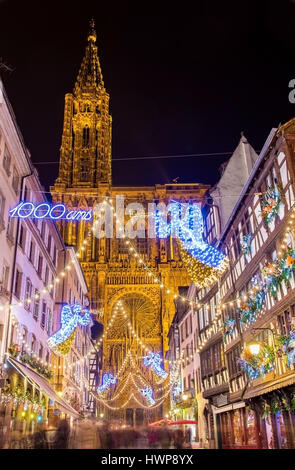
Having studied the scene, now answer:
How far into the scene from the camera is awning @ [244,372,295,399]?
13.4 m

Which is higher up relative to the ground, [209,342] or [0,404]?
[209,342]

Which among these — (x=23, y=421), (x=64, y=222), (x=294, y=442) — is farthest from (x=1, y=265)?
(x=64, y=222)

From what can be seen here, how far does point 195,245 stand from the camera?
18703 mm

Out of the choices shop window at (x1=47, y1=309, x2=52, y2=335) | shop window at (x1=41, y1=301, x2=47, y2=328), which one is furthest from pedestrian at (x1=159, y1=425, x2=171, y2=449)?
shop window at (x1=47, y1=309, x2=52, y2=335)

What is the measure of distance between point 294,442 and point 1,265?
12125 millimetres

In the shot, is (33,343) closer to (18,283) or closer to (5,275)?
(18,283)

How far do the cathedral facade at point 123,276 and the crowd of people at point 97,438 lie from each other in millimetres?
38412

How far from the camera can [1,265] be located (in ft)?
55.5

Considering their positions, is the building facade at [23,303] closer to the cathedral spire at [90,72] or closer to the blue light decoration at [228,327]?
the blue light decoration at [228,327]

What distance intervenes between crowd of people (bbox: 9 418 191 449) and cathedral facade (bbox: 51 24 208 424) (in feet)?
126

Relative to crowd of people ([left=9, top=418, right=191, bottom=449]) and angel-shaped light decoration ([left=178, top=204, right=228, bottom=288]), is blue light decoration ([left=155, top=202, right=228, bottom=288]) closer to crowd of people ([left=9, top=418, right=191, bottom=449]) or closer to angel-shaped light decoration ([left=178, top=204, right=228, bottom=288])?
angel-shaped light decoration ([left=178, top=204, right=228, bottom=288])

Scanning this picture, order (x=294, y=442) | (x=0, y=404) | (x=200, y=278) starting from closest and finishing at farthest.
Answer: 1. (x=294, y=442)
2. (x=0, y=404)
3. (x=200, y=278)

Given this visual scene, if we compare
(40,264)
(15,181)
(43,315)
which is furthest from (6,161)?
(43,315)
